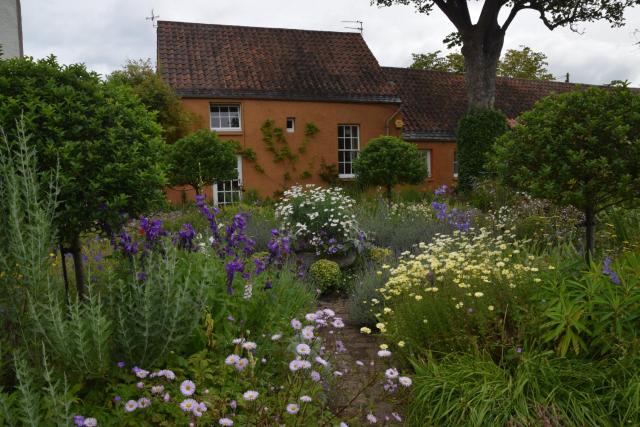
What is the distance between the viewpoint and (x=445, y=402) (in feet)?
11.6

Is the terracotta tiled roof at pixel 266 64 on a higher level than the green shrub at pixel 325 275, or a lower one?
higher

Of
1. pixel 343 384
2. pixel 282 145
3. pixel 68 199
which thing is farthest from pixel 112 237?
pixel 282 145

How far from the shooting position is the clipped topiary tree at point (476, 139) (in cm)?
1775

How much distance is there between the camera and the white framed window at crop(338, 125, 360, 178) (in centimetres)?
2081

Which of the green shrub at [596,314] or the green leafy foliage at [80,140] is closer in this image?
the green shrub at [596,314]

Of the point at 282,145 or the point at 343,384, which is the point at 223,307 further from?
the point at 282,145

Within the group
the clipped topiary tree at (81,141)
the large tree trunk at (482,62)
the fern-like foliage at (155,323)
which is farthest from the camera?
the large tree trunk at (482,62)

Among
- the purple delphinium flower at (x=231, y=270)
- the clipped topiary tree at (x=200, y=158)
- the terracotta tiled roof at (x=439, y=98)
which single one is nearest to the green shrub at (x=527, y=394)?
the purple delphinium flower at (x=231, y=270)

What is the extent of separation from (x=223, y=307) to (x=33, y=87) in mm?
2457

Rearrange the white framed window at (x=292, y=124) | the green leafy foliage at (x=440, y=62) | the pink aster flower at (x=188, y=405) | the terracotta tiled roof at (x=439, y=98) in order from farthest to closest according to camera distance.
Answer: the green leafy foliage at (x=440, y=62) → the terracotta tiled roof at (x=439, y=98) → the white framed window at (x=292, y=124) → the pink aster flower at (x=188, y=405)

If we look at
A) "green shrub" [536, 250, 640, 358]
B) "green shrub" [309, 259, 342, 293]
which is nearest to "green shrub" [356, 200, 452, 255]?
"green shrub" [309, 259, 342, 293]

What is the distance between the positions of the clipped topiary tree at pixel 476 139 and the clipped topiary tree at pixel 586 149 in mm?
11352

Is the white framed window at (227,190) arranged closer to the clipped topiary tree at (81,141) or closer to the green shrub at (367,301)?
the green shrub at (367,301)

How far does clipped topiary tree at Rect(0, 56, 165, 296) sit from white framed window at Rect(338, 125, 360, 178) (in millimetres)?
16394
